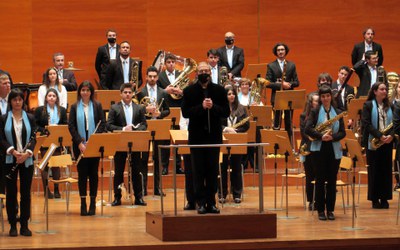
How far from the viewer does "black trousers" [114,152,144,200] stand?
1084cm

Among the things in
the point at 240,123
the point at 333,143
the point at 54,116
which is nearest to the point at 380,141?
the point at 333,143

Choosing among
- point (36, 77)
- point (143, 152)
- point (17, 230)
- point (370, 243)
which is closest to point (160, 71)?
point (143, 152)

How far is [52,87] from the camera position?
12094 millimetres

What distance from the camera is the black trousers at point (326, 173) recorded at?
31.8 ft

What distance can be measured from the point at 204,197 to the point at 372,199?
8.78 ft

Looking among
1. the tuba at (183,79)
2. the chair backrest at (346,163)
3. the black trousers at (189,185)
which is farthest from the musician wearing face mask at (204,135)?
the tuba at (183,79)

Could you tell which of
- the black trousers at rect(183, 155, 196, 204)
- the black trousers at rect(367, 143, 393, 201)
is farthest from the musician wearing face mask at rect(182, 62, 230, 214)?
the black trousers at rect(367, 143, 393, 201)

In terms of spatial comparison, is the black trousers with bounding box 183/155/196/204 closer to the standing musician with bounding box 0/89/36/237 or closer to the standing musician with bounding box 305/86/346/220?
the standing musician with bounding box 305/86/346/220

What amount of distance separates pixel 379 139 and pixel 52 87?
4273 mm

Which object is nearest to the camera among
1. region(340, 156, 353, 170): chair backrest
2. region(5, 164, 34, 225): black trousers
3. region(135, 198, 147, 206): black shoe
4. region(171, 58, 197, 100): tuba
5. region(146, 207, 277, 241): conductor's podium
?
region(146, 207, 277, 241): conductor's podium

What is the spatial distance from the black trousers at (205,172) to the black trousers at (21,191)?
1.59 meters

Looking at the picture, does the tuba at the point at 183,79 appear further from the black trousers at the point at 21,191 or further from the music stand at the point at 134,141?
the black trousers at the point at 21,191

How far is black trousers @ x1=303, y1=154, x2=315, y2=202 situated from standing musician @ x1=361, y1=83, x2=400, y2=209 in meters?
0.75

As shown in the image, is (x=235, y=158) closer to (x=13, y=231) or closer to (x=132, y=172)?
(x=132, y=172)
